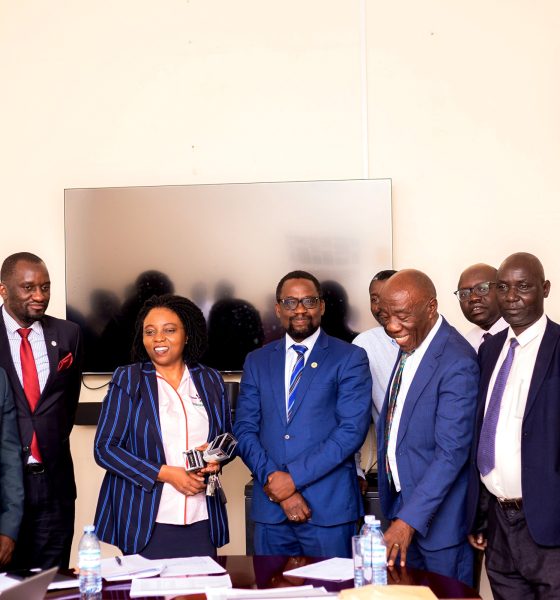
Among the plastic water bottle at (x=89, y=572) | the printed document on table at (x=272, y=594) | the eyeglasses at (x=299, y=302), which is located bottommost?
the printed document on table at (x=272, y=594)

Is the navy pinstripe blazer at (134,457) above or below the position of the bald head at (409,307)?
below

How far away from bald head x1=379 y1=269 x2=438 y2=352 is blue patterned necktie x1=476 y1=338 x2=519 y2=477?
33 cm

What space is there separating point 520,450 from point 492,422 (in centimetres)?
15

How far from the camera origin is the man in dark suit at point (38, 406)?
147 inches

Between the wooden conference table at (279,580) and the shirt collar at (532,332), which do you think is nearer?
the wooden conference table at (279,580)

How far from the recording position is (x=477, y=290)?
429 centimetres

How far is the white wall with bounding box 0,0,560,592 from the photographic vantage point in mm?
5098

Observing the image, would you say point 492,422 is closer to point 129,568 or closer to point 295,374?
point 295,374

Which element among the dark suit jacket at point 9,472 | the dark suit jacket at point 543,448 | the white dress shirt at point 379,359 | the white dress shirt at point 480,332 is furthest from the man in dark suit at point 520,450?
the dark suit jacket at point 9,472

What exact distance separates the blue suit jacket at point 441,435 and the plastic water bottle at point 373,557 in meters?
0.55

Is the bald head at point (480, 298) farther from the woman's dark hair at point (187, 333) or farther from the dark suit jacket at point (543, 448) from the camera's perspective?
the woman's dark hair at point (187, 333)

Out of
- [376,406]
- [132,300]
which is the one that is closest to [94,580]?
[376,406]

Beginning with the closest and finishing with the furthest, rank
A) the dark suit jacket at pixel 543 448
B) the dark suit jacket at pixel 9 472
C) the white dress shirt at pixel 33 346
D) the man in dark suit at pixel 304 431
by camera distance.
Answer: the dark suit jacket at pixel 543 448 < the dark suit jacket at pixel 9 472 < the man in dark suit at pixel 304 431 < the white dress shirt at pixel 33 346

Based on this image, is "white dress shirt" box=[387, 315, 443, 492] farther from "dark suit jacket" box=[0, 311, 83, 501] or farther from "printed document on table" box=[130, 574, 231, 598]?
"dark suit jacket" box=[0, 311, 83, 501]
